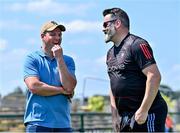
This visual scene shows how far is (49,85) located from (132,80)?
103cm

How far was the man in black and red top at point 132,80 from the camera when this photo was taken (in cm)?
588

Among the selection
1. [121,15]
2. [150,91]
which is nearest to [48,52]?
[121,15]

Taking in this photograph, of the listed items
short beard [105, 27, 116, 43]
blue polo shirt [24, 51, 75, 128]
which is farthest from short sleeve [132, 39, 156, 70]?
blue polo shirt [24, 51, 75, 128]

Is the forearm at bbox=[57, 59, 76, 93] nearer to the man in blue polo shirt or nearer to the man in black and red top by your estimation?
the man in blue polo shirt

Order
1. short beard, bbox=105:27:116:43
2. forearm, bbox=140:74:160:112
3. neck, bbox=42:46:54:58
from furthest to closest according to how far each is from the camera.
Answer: neck, bbox=42:46:54:58, short beard, bbox=105:27:116:43, forearm, bbox=140:74:160:112

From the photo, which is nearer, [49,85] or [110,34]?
[110,34]

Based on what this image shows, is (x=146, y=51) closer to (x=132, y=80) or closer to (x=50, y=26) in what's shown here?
(x=132, y=80)

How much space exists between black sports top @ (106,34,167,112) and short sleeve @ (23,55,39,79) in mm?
994

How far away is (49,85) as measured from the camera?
6.39 metres

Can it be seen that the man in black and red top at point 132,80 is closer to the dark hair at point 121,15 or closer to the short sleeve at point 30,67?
the dark hair at point 121,15

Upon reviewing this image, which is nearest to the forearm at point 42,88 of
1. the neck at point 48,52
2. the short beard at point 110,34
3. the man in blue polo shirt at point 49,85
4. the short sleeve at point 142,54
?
the man in blue polo shirt at point 49,85

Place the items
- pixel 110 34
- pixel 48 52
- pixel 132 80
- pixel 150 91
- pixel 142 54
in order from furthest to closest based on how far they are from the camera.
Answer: pixel 48 52, pixel 110 34, pixel 132 80, pixel 142 54, pixel 150 91

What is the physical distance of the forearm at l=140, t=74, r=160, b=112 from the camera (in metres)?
5.79

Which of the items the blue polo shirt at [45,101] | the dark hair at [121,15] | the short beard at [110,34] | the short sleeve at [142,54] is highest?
the dark hair at [121,15]
